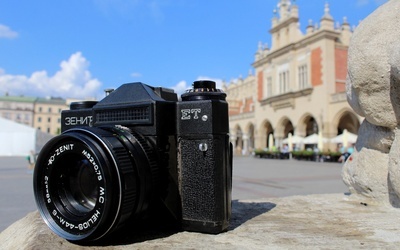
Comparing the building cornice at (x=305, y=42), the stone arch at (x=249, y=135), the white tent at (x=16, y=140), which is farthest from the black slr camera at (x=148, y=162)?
the white tent at (x=16, y=140)

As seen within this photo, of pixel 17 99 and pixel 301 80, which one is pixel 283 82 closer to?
pixel 301 80

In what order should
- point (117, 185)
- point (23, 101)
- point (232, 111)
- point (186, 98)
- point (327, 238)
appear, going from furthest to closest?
point (23, 101) → point (232, 111) → point (186, 98) → point (327, 238) → point (117, 185)

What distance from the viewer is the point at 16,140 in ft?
114

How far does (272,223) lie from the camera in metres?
2.45

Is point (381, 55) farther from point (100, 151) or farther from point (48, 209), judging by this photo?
point (48, 209)

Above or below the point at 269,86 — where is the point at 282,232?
below

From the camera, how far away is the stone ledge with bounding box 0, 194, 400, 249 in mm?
1878

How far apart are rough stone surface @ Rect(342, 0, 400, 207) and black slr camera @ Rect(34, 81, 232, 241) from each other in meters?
1.74

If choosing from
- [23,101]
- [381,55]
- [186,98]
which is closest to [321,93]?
[381,55]

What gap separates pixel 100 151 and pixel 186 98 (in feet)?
2.19

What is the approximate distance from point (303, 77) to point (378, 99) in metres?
24.9

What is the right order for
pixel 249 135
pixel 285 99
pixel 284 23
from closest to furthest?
pixel 285 99 < pixel 284 23 < pixel 249 135

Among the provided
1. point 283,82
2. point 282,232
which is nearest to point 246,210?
point 282,232

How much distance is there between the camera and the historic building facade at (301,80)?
79.4ft
